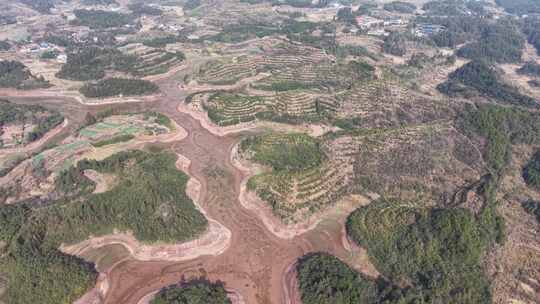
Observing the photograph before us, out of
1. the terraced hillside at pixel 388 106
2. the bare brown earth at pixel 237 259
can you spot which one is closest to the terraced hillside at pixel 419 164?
the terraced hillside at pixel 388 106

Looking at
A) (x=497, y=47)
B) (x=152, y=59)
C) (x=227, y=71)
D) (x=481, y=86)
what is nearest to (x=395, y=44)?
(x=497, y=47)

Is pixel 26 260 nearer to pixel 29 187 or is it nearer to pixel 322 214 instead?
pixel 29 187

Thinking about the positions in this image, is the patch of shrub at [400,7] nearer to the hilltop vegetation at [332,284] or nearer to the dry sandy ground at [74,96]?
the dry sandy ground at [74,96]

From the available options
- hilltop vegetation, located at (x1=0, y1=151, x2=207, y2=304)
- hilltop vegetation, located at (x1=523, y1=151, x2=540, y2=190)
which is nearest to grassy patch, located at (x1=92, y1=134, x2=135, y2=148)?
hilltop vegetation, located at (x1=0, y1=151, x2=207, y2=304)

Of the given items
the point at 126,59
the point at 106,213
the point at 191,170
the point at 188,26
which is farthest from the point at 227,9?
the point at 106,213

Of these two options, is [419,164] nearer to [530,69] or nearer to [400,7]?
[530,69]

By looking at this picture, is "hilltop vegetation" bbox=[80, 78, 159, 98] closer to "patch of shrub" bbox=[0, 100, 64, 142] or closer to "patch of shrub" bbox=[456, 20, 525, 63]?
"patch of shrub" bbox=[0, 100, 64, 142]
